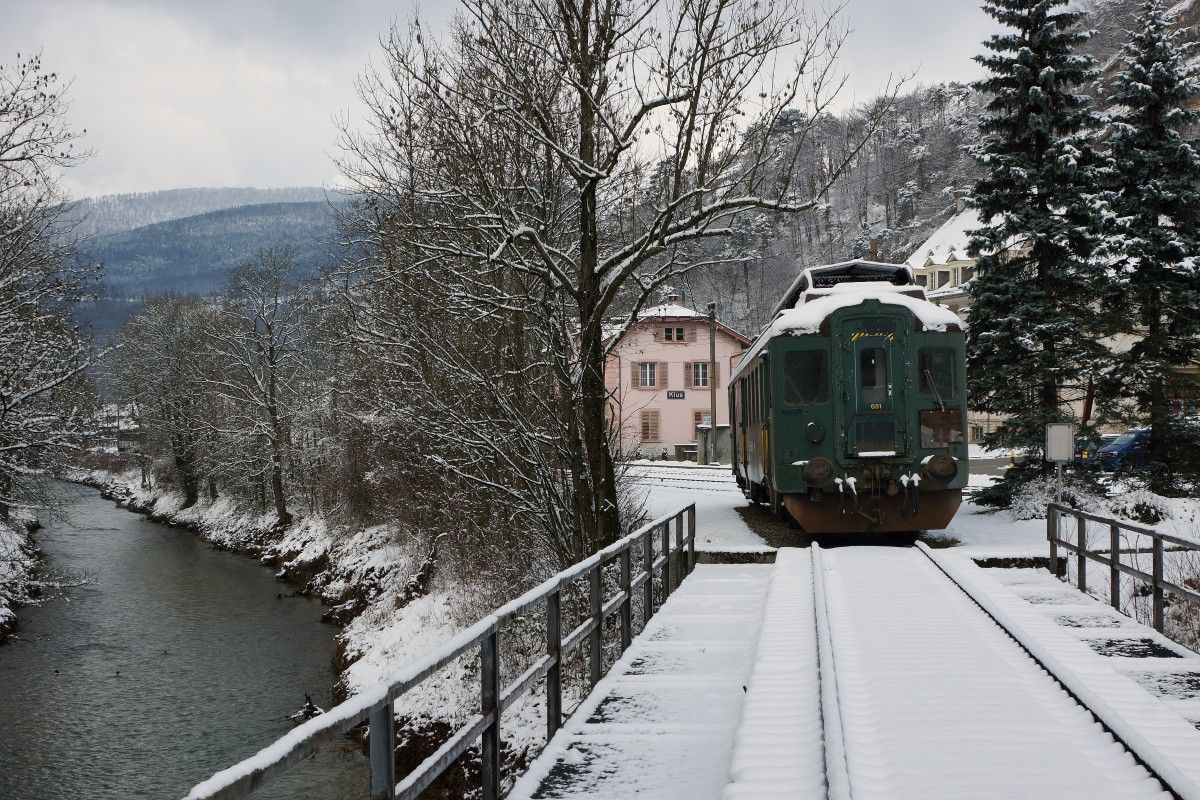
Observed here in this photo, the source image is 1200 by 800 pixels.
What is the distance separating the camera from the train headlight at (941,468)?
14430 millimetres

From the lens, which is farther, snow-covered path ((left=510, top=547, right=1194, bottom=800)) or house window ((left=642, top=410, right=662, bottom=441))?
house window ((left=642, top=410, right=662, bottom=441))

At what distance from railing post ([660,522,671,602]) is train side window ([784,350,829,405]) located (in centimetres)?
351

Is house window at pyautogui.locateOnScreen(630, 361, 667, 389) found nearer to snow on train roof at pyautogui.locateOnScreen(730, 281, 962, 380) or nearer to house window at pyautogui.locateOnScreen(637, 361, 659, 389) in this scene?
house window at pyautogui.locateOnScreen(637, 361, 659, 389)

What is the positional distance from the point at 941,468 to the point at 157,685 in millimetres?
14552

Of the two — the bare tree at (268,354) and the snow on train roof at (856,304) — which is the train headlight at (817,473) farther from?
the bare tree at (268,354)

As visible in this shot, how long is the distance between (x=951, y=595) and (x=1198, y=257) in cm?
1319

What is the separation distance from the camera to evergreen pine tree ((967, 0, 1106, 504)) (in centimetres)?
1950

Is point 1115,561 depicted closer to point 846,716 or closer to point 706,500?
point 846,716

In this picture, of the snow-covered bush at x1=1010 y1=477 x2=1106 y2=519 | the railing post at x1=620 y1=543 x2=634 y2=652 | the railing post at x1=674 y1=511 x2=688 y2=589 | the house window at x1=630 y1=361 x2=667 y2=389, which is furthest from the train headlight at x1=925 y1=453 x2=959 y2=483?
the house window at x1=630 y1=361 x2=667 y2=389

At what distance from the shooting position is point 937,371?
1481 centimetres

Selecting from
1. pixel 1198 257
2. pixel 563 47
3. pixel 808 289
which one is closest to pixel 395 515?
pixel 808 289

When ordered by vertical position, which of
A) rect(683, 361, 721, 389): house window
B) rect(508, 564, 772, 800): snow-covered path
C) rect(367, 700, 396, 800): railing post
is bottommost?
rect(508, 564, 772, 800): snow-covered path

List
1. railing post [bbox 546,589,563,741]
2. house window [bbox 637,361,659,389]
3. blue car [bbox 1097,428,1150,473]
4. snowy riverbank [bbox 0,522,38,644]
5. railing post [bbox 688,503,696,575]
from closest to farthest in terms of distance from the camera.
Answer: railing post [bbox 546,589,563,741], railing post [bbox 688,503,696,575], snowy riverbank [bbox 0,522,38,644], blue car [bbox 1097,428,1150,473], house window [bbox 637,361,659,389]

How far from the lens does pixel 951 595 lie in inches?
420
